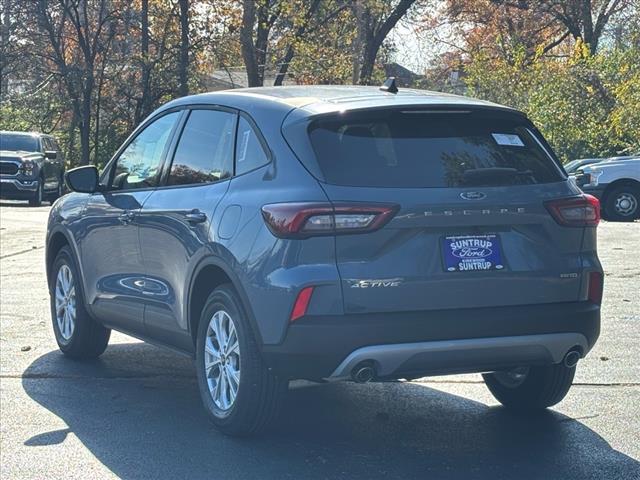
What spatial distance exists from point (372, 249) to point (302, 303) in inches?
15.8

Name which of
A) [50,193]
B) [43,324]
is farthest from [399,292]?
[50,193]

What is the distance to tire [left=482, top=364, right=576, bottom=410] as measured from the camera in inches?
251

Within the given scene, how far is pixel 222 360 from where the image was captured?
6.04 m

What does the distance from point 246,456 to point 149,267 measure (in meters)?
1.61

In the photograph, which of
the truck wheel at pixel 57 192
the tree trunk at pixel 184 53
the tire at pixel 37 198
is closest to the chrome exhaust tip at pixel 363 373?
the tire at pixel 37 198

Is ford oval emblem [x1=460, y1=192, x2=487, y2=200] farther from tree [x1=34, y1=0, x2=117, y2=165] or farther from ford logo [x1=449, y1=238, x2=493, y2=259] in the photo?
tree [x1=34, y1=0, x2=117, y2=165]

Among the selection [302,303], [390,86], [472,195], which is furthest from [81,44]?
[302,303]

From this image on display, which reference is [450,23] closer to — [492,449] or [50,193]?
[50,193]

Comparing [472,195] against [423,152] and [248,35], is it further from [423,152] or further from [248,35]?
[248,35]

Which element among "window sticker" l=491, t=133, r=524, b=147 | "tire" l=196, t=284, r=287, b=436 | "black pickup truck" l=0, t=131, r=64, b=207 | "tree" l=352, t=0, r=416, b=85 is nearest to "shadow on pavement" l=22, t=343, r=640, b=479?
"tire" l=196, t=284, r=287, b=436

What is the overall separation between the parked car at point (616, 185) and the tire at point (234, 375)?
1756 cm

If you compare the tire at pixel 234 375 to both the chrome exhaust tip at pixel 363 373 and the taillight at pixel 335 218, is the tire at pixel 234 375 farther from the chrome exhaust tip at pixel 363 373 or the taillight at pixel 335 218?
the taillight at pixel 335 218

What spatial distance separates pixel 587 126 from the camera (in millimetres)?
34000

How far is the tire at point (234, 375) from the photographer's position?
568 centimetres
